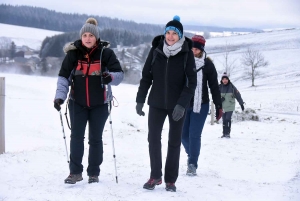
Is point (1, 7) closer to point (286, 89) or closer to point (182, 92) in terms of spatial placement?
point (286, 89)

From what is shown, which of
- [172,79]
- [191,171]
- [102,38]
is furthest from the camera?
[102,38]

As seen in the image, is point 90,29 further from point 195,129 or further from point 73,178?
point 195,129

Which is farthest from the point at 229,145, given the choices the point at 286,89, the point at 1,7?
the point at 1,7

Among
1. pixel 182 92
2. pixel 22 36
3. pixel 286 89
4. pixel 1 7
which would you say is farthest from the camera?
pixel 1 7

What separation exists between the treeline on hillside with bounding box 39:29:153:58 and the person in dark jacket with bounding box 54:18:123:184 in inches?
2700

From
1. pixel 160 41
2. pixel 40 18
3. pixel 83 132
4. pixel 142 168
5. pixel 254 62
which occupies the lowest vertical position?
pixel 142 168

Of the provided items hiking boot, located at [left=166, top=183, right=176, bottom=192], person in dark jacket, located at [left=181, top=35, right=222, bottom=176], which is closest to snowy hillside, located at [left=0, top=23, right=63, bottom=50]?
person in dark jacket, located at [left=181, top=35, right=222, bottom=176]

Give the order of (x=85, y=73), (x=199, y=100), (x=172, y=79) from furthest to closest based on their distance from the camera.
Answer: (x=199, y=100) → (x=85, y=73) → (x=172, y=79)

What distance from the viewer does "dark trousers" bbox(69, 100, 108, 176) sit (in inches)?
203

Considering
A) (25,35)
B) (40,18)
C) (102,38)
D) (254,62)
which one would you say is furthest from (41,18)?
(254,62)

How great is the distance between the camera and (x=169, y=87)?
4.93 m

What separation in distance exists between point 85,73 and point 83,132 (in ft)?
2.77

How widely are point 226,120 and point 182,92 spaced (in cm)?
845

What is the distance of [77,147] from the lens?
524 cm
